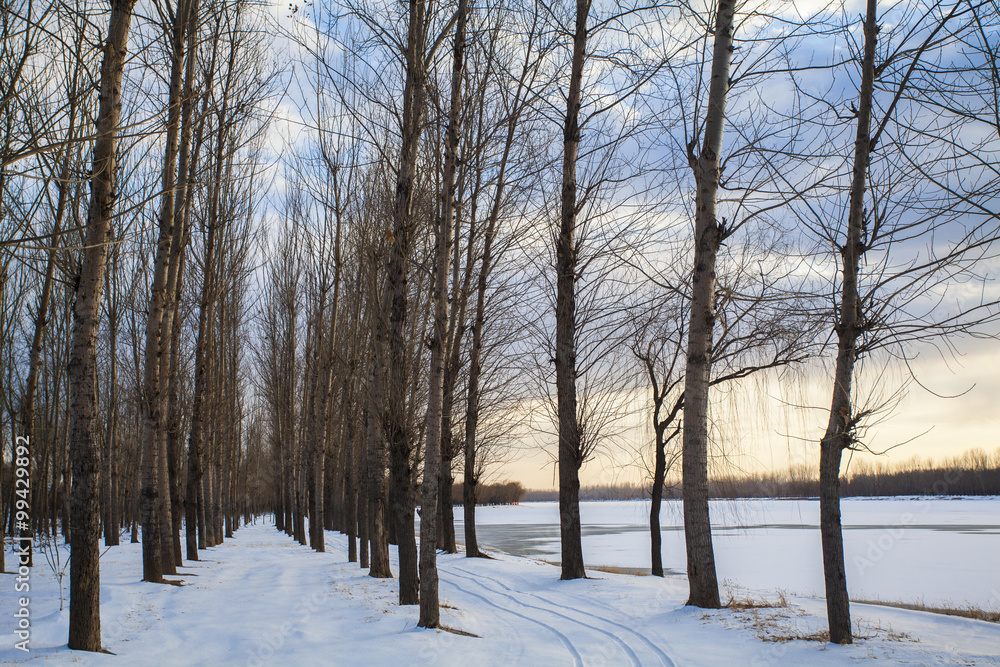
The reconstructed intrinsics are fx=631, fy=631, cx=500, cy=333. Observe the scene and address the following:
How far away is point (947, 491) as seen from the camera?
7000 cm

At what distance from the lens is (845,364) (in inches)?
245

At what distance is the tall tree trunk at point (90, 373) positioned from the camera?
17.9 feet

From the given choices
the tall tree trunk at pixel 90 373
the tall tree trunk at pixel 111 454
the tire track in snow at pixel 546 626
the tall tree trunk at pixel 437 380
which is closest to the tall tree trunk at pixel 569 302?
the tire track in snow at pixel 546 626

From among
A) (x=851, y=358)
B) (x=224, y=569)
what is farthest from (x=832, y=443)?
(x=224, y=569)

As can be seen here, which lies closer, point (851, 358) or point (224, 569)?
point (851, 358)

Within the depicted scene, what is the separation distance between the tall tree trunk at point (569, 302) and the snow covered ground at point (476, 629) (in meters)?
1.65

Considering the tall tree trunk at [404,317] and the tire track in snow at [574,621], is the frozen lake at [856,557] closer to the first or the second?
the tire track in snow at [574,621]

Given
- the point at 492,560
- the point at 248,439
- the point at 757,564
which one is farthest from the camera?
the point at 248,439

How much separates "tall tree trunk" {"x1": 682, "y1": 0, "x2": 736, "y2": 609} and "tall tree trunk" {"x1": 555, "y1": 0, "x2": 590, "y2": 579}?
3.07 m

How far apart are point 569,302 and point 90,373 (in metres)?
7.36

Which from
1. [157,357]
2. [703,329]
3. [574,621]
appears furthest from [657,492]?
[157,357]

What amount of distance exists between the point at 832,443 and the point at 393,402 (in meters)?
5.00

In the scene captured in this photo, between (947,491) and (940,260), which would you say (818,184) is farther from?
(947,491)

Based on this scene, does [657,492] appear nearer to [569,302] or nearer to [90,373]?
[569,302]
